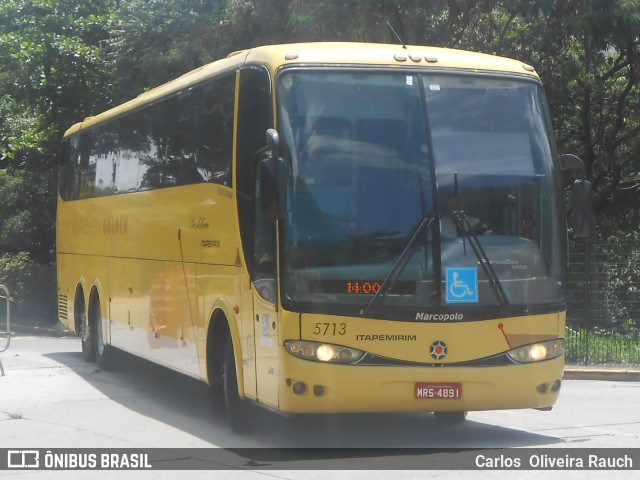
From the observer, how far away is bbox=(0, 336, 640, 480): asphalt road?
902 cm

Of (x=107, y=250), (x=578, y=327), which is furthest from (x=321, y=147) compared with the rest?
(x=578, y=327)

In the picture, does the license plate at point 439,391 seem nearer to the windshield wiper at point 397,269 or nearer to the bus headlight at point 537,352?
the bus headlight at point 537,352

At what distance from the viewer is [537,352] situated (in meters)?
9.61

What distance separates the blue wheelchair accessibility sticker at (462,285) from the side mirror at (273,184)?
1.54m

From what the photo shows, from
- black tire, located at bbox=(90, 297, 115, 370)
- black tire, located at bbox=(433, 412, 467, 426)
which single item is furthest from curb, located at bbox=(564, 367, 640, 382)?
black tire, located at bbox=(90, 297, 115, 370)

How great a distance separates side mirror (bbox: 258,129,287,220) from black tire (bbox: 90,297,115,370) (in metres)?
7.94

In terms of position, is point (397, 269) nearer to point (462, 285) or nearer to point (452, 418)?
point (462, 285)

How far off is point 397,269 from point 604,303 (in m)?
9.07

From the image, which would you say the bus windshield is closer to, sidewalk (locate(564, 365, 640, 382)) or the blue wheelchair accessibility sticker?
the blue wheelchair accessibility sticker

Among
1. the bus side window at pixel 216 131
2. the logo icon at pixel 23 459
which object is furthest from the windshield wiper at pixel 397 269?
the logo icon at pixel 23 459

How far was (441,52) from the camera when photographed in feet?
34.0

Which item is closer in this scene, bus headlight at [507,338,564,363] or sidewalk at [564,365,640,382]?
bus headlight at [507,338,564,363]

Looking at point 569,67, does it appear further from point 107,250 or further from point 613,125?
point 107,250

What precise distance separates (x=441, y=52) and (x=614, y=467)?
414 cm
